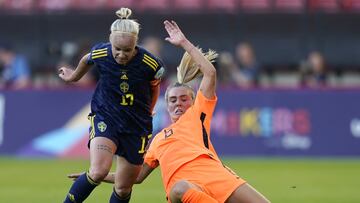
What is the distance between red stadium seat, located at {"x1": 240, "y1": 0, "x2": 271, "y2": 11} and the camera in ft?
69.0

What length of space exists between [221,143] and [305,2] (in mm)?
5232

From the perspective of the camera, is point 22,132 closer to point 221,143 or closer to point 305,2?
point 221,143

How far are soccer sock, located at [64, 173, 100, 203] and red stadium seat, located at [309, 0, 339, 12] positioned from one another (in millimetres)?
13150

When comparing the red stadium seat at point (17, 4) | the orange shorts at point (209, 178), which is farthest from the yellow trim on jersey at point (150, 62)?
the red stadium seat at point (17, 4)

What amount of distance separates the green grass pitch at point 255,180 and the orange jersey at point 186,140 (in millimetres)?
1850

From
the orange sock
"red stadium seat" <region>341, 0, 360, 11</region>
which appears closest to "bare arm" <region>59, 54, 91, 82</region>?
the orange sock

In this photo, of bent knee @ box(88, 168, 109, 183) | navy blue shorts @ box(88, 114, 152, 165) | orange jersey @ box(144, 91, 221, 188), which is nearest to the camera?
orange jersey @ box(144, 91, 221, 188)

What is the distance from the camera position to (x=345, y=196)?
11703 millimetres

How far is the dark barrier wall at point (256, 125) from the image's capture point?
17.3 metres

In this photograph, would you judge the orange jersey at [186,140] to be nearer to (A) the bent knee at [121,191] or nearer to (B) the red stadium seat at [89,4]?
(A) the bent knee at [121,191]

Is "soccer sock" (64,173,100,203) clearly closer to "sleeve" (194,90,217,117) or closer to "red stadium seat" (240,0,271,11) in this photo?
"sleeve" (194,90,217,117)

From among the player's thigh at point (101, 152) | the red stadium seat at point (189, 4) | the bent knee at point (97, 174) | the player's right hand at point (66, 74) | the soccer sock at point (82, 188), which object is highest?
the red stadium seat at point (189, 4)

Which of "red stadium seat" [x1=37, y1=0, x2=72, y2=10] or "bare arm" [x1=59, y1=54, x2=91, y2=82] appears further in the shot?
"red stadium seat" [x1=37, y1=0, x2=72, y2=10]

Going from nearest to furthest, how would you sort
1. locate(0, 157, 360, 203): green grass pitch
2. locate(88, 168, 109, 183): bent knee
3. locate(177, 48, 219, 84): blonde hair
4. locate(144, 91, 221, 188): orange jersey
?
locate(144, 91, 221, 188): orange jersey, locate(177, 48, 219, 84): blonde hair, locate(88, 168, 109, 183): bent knee, locate(0, 157, 360, 203): green grass pitch
